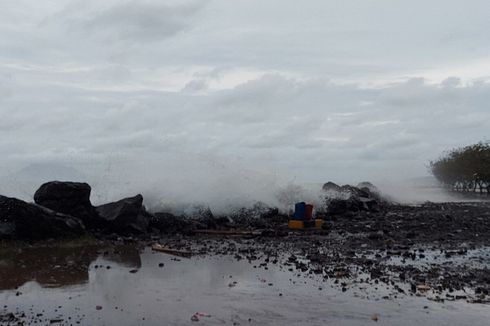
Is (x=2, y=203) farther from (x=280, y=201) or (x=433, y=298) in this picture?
(x=280, y=201)

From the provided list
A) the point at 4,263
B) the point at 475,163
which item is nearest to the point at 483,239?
the point at 4,263

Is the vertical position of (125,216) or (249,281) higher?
(125,216)

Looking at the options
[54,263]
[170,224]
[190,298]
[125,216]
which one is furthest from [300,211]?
→ [190,298]

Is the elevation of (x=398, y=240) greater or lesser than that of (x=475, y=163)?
lesser

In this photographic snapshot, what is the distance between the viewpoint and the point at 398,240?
15844 mm

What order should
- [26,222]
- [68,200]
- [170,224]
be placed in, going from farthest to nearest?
1. [170,224]
2. [68,200]
3. [26,222]

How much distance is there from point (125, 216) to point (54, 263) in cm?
511

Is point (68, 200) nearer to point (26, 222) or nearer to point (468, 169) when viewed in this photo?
point (26, 222)

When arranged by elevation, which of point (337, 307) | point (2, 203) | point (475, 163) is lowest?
point (337, 307)

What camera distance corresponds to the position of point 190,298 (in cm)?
890

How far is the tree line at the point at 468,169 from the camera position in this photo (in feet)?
216

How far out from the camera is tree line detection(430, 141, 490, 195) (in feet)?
216

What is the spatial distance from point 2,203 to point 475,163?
64439 mm

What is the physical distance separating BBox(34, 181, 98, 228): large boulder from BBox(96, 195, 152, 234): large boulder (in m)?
0.38
